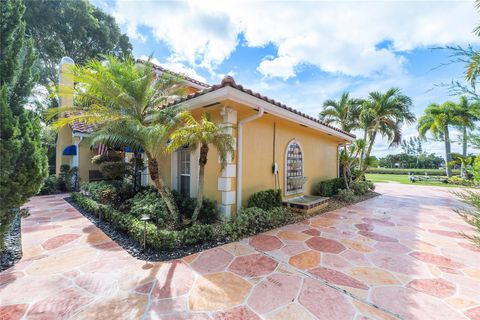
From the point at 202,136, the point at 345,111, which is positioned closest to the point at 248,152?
the point at 202,136

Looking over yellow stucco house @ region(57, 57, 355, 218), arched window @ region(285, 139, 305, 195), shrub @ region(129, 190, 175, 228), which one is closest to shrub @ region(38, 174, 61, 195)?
yellow stucco house @ region(57, 57, 355, 218)

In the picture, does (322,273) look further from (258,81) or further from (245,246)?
(258,81)

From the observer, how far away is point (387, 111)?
16.5m

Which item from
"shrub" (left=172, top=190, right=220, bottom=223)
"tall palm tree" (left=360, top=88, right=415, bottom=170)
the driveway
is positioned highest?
"tall palm tree" (left=360, top=88, right=415, bottom=170)

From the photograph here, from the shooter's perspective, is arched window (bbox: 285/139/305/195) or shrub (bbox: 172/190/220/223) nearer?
shrub (bbox: 172/190/220/223)

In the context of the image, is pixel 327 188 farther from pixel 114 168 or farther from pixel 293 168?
pixel 114 168

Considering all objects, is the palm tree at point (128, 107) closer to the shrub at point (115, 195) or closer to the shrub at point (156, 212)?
the shrub at point (156, 212)

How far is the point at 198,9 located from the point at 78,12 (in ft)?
68.2

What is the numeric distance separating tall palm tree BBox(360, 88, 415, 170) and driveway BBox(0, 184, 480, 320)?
12.6 m

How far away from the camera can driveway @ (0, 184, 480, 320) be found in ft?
9.94

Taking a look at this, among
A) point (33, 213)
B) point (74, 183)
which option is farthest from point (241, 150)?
point (74, 183)

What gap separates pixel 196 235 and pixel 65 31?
26.6 meters

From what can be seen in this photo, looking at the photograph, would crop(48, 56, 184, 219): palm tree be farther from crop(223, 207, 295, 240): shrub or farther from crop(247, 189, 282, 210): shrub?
crop(247, 189, 282, 210): shrub

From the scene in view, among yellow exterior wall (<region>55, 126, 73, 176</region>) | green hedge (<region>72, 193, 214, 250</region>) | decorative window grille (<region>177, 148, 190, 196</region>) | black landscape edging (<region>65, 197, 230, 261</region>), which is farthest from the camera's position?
yellow exterior wall (<region>55, 126, 73, 176</region>)
